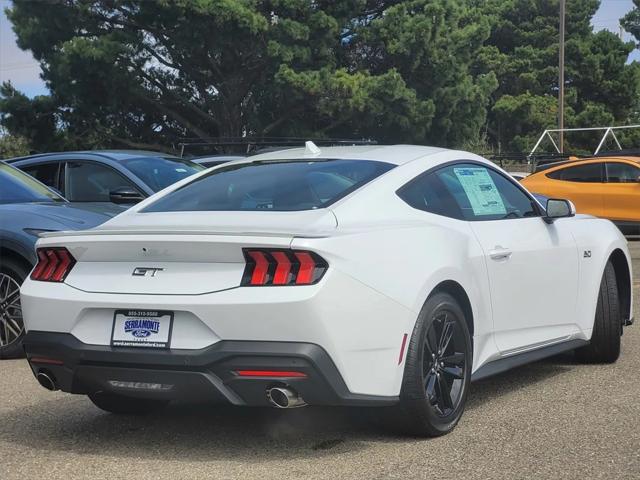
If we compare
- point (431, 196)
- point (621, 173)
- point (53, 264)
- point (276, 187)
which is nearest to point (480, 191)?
point (431, 196)

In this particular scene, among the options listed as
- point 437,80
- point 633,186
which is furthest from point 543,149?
point 633,186

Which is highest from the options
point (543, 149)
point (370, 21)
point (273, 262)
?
point (370, 21)

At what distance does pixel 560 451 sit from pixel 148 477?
189 centimetres

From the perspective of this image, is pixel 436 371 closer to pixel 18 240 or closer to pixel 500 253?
pixel 500 253

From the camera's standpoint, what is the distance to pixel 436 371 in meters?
4.48

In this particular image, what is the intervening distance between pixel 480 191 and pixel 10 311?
11.9 feet

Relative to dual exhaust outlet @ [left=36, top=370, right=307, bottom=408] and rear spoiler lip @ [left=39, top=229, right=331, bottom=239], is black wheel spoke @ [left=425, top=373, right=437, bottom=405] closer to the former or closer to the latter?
dual exhaust outlet @ [left=36, top=370, right=307, bottom=408]

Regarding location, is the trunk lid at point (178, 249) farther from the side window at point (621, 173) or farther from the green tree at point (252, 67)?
the green tree at point (252, 67)

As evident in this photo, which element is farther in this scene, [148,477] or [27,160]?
[27,160]

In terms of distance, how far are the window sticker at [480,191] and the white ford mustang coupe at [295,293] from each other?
3 centimetres

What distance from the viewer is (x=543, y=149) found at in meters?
49.4

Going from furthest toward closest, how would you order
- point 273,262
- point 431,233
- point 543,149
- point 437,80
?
point 543,149 < point 437,80 < point 431,233 < point 273,262

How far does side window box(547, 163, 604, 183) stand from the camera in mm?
17016

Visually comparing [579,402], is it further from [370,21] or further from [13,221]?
[370,21]
